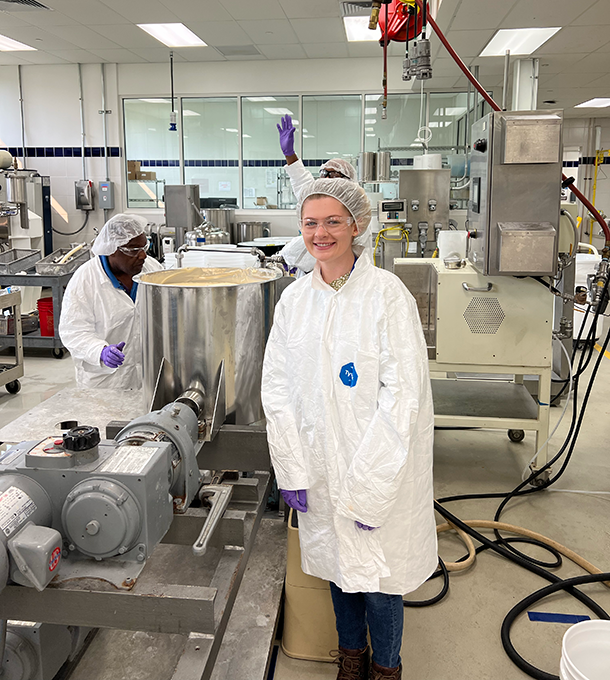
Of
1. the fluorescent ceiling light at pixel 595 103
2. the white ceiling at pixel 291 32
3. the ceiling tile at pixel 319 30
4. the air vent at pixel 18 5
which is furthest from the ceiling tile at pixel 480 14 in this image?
the fluorescent ceiling light at pixel 595 103

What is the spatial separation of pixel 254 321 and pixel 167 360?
0.24m

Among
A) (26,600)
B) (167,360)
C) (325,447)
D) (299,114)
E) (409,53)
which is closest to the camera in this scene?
(26,600)

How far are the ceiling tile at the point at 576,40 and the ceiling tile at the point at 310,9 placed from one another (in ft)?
6.06

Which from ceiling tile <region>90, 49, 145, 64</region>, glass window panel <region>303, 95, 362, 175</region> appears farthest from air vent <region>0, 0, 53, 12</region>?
glass window panel <region>303, 95, 362, 175</region>

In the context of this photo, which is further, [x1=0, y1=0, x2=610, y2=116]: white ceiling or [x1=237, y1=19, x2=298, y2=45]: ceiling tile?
[x1=237, y1=19, x2=298, y2=45]: ceiling tile

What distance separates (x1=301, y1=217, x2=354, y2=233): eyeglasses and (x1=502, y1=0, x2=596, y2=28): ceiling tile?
11.8 ft

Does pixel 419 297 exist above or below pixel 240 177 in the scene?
below

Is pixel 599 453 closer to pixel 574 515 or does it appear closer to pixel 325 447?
pixel 574 515

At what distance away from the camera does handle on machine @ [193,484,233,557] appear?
105cm

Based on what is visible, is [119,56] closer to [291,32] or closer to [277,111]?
[277,111]

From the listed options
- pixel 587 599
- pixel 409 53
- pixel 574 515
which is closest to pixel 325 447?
pixel 587 599

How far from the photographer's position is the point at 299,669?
1.55m

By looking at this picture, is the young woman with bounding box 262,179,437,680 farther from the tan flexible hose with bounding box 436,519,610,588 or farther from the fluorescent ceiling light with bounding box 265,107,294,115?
Result: the fluorescent ceiling light with bounding box 265,107,294,115

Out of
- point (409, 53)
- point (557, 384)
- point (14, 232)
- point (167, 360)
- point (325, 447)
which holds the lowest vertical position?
point (557, 384)
